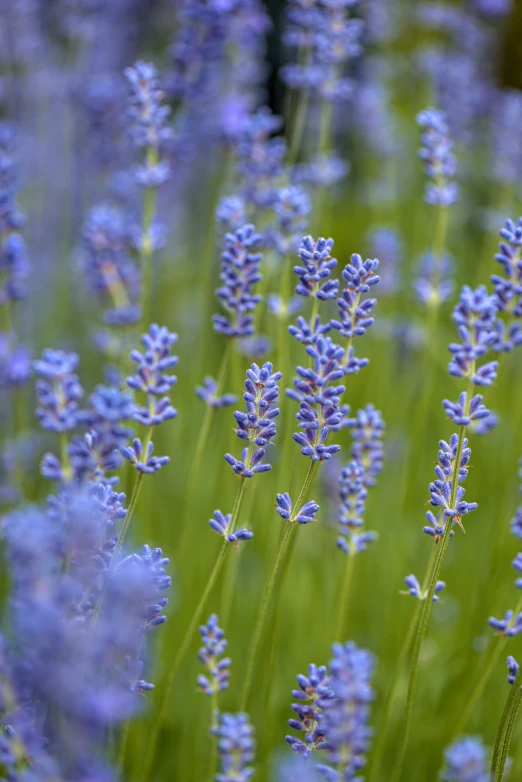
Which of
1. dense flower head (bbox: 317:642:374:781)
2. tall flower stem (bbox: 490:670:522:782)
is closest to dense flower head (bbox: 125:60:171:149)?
dense flower head (bbox: 317:642:374:781)

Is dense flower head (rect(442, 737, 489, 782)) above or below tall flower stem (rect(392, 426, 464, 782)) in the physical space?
below

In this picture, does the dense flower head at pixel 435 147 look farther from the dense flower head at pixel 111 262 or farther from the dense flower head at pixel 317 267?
the dense flower head at pixel 111 262

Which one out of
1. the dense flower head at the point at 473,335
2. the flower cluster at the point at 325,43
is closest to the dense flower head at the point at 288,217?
the flower cluster at the point at 325,43

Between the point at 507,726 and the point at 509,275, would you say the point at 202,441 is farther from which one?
the point at 507,726

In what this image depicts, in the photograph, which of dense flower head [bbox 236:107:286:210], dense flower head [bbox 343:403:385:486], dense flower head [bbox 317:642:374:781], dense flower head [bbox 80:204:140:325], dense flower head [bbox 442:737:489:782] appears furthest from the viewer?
dense flower head [bbox 80:204:140:325]

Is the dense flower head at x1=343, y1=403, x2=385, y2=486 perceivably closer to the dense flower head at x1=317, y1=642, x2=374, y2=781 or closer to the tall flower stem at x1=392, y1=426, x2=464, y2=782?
the tall flower stem at x1=392, y1=426, x2=464, y2=782

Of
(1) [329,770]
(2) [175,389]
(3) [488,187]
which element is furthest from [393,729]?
(3) [488,187]
